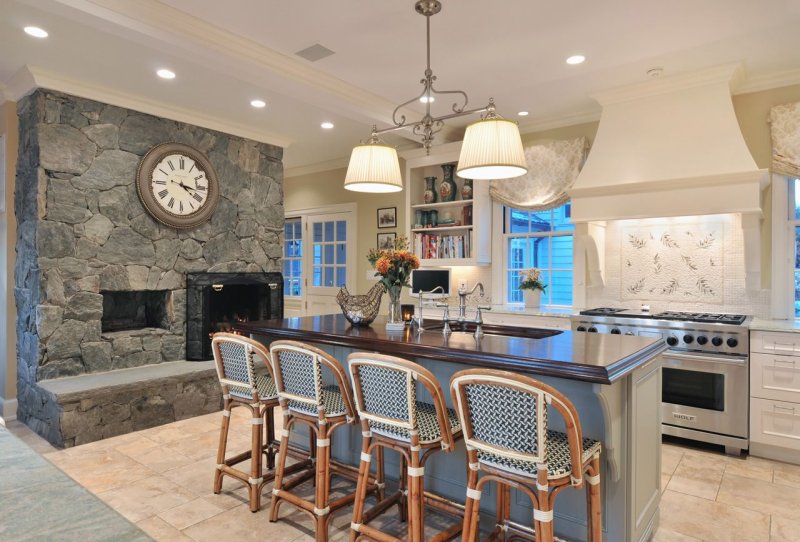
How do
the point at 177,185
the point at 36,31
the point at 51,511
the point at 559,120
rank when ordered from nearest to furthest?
the point at 51,511 → the point at 36,31 → the point at 177,185 → the point at 559,120

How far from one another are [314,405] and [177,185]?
312 centimetres

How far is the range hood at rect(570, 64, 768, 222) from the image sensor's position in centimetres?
346

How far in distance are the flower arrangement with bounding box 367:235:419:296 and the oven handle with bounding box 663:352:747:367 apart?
2.15 meters

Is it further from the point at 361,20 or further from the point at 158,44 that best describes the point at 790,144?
the point at 158,44

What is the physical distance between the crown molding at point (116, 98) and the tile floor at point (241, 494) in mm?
2677

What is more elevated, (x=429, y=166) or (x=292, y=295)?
(x=429, y=166)

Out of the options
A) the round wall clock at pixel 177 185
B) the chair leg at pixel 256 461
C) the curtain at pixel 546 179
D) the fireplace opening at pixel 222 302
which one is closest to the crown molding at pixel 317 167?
the fireplace opening at pixel 222 302

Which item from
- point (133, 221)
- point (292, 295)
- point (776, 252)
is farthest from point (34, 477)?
point (292, 295)

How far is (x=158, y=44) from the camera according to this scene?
302cm

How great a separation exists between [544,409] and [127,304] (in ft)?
13.8

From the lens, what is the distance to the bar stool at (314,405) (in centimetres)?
231

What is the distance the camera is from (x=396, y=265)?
9.23 feet

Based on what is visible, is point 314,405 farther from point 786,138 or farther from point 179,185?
point 786,138

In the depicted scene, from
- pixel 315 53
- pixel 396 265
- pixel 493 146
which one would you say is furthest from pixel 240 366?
pixel 315 53
